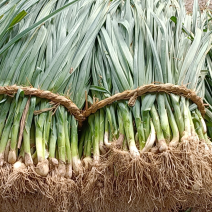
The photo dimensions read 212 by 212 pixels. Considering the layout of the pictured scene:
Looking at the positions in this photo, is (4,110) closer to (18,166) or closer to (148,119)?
(18,166)

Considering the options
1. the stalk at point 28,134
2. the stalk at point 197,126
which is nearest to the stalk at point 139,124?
the stalk at point 197,126

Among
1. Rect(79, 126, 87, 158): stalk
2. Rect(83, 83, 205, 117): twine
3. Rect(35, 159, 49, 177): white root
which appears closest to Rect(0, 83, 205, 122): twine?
Rect(83, 83, 205, 117): twine

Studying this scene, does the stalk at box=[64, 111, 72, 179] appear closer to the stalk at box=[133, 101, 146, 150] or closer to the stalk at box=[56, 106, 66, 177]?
the stalk at box=[56, 106, 66, 177]

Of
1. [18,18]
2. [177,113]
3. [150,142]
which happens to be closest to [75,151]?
[150,142]

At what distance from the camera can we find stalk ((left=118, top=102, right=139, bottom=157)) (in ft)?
2.48

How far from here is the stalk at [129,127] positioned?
2.48ft

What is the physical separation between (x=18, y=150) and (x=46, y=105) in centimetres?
17

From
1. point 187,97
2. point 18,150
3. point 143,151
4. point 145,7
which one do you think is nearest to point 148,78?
point 187,97

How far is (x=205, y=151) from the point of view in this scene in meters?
0.77

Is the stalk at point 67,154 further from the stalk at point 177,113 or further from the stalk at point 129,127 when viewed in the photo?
the stalk at point 177,113

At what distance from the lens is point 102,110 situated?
34.9 inches

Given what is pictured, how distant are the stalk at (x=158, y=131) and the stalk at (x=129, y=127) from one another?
74mm

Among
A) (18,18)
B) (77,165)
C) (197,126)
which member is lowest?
(77,165)

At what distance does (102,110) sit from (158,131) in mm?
213
